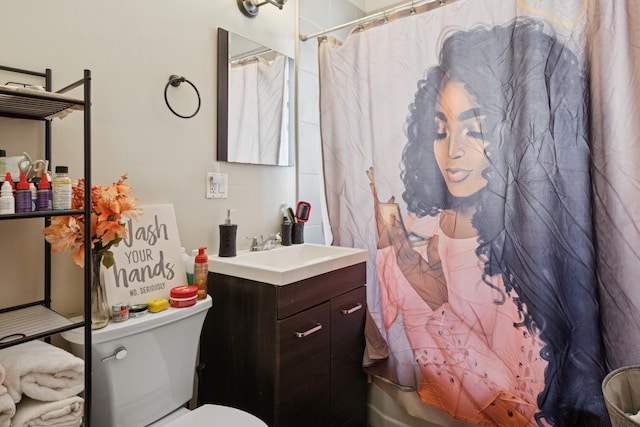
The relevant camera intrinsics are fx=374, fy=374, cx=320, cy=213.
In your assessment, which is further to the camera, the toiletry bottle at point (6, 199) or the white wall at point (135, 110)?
the white wall at point (135, 110)

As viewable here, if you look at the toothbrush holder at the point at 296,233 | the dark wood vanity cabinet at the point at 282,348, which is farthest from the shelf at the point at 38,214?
the toothbrush holder at the point at 296,233

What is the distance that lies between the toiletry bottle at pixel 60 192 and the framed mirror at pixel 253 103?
74cm

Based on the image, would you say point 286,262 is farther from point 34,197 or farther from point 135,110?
point 34,197

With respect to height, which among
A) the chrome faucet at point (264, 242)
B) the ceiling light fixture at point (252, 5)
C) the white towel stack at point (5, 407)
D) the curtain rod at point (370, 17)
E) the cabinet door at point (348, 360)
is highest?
the ceiling light fixture at point (252, 5)

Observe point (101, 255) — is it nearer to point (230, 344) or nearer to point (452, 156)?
point (230, 344)

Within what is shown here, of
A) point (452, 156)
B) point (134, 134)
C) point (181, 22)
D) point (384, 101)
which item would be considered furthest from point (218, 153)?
point (452, 156)

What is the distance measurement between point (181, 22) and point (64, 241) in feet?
3.22

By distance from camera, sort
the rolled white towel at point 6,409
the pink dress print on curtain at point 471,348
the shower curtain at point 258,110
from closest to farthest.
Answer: the rolled white towel at point 6,409, the pink dress print on curtain at point 471,348, the shower curtain at point 258,110

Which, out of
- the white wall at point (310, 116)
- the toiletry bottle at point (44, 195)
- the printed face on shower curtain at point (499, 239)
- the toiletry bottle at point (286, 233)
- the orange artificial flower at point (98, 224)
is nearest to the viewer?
the toiletry bottle at point (44, 195)

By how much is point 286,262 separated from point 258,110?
76 centimetres

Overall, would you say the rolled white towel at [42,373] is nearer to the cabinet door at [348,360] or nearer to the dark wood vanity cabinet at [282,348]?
the dark wood vanity cabinet at [282,348]

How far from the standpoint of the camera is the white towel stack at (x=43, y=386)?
87cm

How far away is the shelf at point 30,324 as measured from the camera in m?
0.87

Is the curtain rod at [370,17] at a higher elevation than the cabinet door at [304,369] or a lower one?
A: higher
